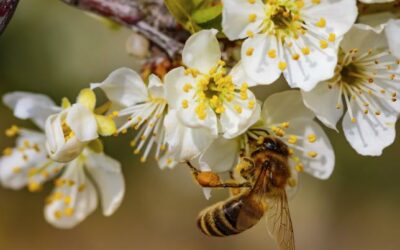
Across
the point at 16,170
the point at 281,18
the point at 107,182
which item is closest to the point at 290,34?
the point at 281,18

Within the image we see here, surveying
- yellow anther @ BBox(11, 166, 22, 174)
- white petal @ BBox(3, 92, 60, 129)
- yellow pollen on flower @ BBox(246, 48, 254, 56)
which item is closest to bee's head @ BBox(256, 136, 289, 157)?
yellow pollen on flower @ BBox(246, 48, 254, 56)

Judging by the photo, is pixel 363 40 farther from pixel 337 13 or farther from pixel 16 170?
pixel 16 170

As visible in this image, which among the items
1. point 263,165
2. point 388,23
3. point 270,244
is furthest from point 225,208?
point 270,244

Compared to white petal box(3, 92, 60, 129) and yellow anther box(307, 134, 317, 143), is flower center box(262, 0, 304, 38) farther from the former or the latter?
white petal box(3, 92, 60, 129)

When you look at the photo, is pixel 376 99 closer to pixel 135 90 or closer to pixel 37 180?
pixel 135 90

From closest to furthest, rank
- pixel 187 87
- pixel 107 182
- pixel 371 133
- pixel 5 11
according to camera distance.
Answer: pixel 5 11
pixel 187 87
pixel 371 133
pixel 107 182

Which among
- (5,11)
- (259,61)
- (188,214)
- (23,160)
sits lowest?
(188,214)
